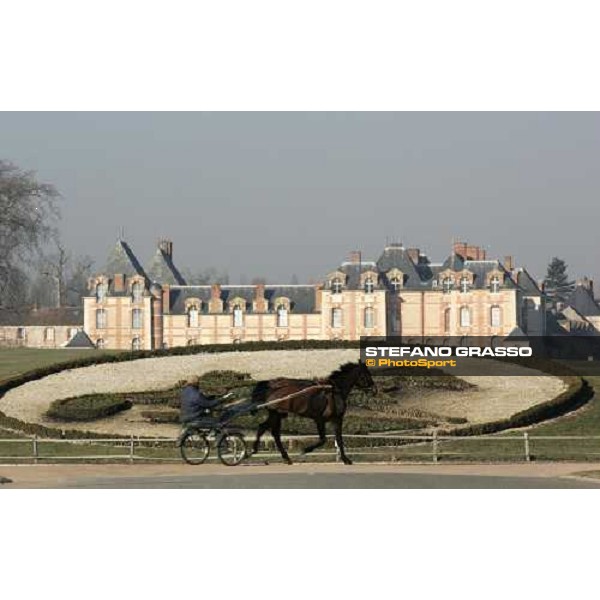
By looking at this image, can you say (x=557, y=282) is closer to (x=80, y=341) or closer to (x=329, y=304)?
(x=329, y=304)

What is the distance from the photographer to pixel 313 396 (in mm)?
18719

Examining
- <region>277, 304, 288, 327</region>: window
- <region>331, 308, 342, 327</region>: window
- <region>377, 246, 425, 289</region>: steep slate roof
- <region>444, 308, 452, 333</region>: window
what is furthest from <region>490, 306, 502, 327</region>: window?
<region>277, 304, 288, 327</region>: window

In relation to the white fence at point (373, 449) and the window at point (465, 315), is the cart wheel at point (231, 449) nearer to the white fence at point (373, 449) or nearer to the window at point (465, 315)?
the white fence at point (373, 449)

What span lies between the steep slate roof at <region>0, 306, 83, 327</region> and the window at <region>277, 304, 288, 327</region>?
17.1 ft

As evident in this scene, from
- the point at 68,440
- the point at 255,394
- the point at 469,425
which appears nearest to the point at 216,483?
the point at 255,394

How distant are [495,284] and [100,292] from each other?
9.81 m

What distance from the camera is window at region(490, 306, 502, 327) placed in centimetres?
2807

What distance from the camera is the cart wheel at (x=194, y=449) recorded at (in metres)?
20.2

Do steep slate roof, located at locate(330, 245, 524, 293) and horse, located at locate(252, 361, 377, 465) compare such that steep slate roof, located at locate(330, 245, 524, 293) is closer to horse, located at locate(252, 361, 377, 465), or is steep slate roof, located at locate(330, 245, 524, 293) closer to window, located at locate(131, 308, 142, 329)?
window, located at locate(131, 308, 142, 329)

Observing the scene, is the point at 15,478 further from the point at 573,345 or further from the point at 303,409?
the point at 573,345

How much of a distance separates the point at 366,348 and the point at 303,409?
5279 mm

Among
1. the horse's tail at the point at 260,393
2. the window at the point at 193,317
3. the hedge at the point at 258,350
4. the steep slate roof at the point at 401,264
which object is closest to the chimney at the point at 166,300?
the window at the point at 193,317

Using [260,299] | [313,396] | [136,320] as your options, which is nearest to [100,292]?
[136,320]

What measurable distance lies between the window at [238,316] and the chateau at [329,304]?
3 cm
